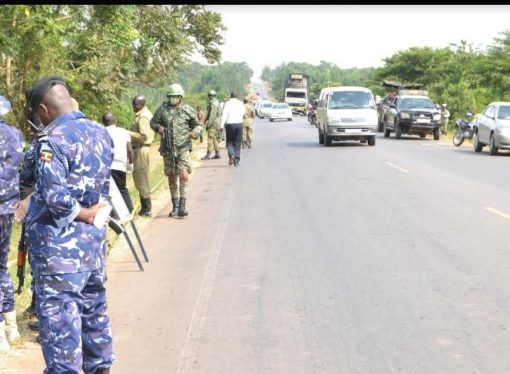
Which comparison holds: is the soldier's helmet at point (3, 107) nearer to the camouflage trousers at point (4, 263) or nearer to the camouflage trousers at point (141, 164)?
the camouflage trousers at point (4, 263)

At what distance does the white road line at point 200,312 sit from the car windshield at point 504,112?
15.6 m

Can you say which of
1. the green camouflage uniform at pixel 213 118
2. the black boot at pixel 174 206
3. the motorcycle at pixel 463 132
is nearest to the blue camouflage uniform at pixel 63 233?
the black boot at pixel 174 206

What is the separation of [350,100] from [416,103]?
767 cm

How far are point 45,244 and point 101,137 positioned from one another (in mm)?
650

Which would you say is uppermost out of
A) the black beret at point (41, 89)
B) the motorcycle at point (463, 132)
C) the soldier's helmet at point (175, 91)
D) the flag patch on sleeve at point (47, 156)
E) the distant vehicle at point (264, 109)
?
the black beret at point (41, 89)

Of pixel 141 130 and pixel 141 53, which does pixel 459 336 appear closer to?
pixel 141 130

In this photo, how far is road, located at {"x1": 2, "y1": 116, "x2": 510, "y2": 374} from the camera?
5648mm

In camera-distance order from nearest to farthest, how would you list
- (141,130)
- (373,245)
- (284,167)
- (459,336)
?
1. (459,336)
2. (373,245)
3. (141,130)
4. (284,167)

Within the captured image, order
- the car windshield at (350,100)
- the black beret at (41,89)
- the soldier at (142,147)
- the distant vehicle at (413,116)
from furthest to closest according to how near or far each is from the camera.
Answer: the distant vehicle at (413,116) < the car windshield at (350,100) < the soldier at (142,147) < the black beret at (41,89)

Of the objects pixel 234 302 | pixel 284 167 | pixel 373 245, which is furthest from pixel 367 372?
pixel 284 167

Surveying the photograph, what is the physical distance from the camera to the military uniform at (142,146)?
1157 centimetres

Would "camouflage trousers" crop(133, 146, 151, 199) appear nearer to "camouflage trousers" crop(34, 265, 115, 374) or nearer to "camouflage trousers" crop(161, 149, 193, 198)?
"camouflage trousers" crop(161, 149, 193, 198)

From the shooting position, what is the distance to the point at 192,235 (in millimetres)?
10727

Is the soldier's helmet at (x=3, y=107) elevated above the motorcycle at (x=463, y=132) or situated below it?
above
